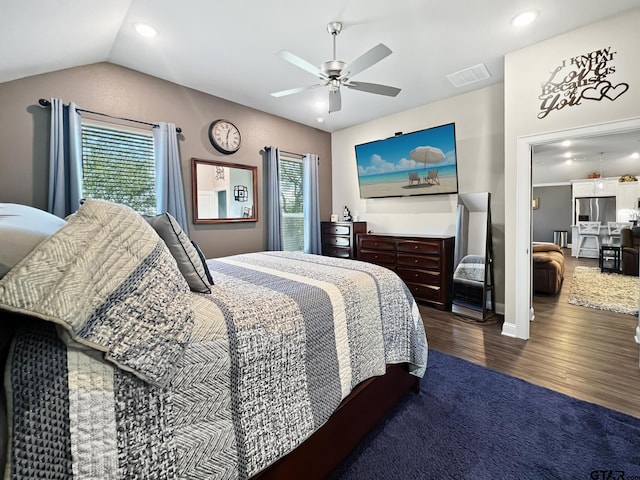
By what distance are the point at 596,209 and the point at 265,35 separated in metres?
8.46

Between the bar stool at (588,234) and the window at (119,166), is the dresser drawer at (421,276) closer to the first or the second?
the window at (119,166)

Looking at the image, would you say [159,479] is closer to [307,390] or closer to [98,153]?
[307,390]

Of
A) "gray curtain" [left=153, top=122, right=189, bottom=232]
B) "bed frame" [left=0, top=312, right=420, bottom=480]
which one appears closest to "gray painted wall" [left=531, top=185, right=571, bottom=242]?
"bed frame" [left=0, top=312, right=420, bottom=480]

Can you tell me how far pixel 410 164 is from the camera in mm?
4203

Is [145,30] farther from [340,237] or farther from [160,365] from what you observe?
[340,237]

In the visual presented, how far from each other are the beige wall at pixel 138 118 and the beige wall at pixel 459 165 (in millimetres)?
950

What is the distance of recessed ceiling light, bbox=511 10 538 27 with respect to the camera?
2270mm

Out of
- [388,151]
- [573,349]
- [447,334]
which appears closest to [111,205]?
[447,334]

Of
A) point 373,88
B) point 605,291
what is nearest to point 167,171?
point 373,88

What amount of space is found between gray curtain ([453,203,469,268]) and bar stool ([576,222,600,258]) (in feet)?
18.5

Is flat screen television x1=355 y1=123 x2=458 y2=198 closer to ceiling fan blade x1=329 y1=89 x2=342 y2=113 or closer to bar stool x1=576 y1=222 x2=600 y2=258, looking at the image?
ceiling fan blade x1=329 y1=89 x2=342 y2=113

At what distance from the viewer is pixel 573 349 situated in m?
2.59

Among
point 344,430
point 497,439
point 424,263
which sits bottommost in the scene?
point 497,439

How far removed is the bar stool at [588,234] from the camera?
680 centimetres
